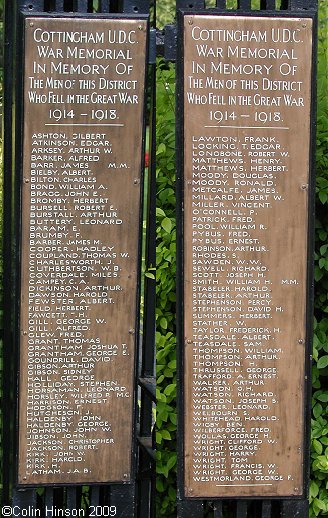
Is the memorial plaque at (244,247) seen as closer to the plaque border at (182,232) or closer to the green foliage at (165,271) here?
the plaque border at (182,232)

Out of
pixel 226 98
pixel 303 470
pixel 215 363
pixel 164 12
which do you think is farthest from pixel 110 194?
pixel 303 470

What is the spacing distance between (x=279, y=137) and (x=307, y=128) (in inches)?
5.0

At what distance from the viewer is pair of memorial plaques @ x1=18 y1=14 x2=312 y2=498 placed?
3469mm

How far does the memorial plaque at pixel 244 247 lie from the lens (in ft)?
11.4

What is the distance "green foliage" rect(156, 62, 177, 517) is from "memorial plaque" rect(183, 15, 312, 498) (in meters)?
0.60

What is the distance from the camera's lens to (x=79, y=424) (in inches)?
143

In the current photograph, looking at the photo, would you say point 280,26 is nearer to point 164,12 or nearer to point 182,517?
point 164,12

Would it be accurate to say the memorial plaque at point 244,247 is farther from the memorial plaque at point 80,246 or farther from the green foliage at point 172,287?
the green foliage at point 172,287

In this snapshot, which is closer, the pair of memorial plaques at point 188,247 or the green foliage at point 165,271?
the pair of memorial plaques at point 188,247

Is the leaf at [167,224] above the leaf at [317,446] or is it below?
above

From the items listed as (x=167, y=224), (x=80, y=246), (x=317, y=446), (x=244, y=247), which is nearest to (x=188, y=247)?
(x=244, y=247)

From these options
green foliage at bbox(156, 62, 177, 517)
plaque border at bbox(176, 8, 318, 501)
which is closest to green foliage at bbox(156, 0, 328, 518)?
green foliage at bbox(156, 62, 177, 517)

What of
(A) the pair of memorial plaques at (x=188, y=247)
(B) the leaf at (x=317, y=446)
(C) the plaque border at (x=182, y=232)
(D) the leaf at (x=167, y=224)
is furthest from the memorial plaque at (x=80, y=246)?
(B) the leaf at (x=317, y=446)

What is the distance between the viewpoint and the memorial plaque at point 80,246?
347 centimetres
